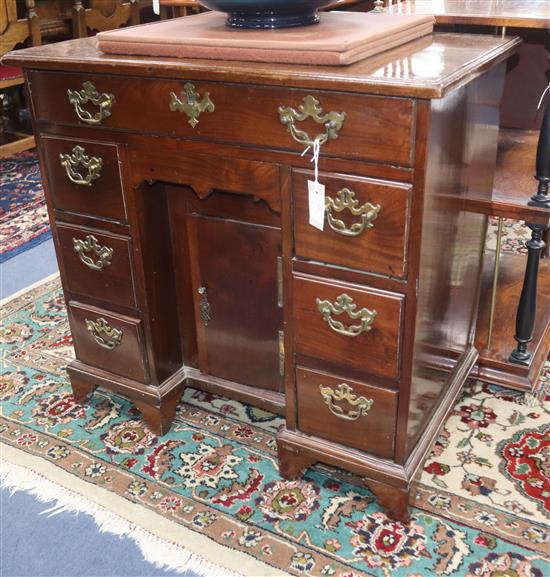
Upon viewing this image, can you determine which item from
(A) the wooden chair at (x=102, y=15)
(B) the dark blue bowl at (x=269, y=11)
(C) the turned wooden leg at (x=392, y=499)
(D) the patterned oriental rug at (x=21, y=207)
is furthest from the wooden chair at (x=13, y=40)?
(C) the turned wooden leg at (x=392, y=499)

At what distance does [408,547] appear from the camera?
1.43 m

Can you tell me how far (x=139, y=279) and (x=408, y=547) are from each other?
2.71 feet

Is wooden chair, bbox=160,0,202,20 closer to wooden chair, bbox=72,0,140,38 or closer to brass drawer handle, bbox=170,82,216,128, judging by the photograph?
wooden chair, bbox=72,0,140,38

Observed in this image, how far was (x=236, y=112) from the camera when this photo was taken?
4.22ft

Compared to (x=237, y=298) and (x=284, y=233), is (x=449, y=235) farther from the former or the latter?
(x=237, y=298)

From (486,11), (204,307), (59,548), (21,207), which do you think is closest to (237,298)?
(204,307)

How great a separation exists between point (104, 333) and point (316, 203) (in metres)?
0.73

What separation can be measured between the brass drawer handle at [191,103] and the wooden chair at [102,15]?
319cm

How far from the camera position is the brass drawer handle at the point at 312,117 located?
1183 millimetres

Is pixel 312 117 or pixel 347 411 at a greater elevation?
pixel 312 117

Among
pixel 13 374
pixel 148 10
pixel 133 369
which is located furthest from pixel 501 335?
pixel 148 10

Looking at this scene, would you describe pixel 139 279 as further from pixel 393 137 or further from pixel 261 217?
pixel 393 137

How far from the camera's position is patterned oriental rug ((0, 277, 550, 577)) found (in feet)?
4.63

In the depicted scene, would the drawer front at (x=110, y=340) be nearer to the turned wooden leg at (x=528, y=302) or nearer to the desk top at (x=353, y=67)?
the desk top at (x=353, y=67)
